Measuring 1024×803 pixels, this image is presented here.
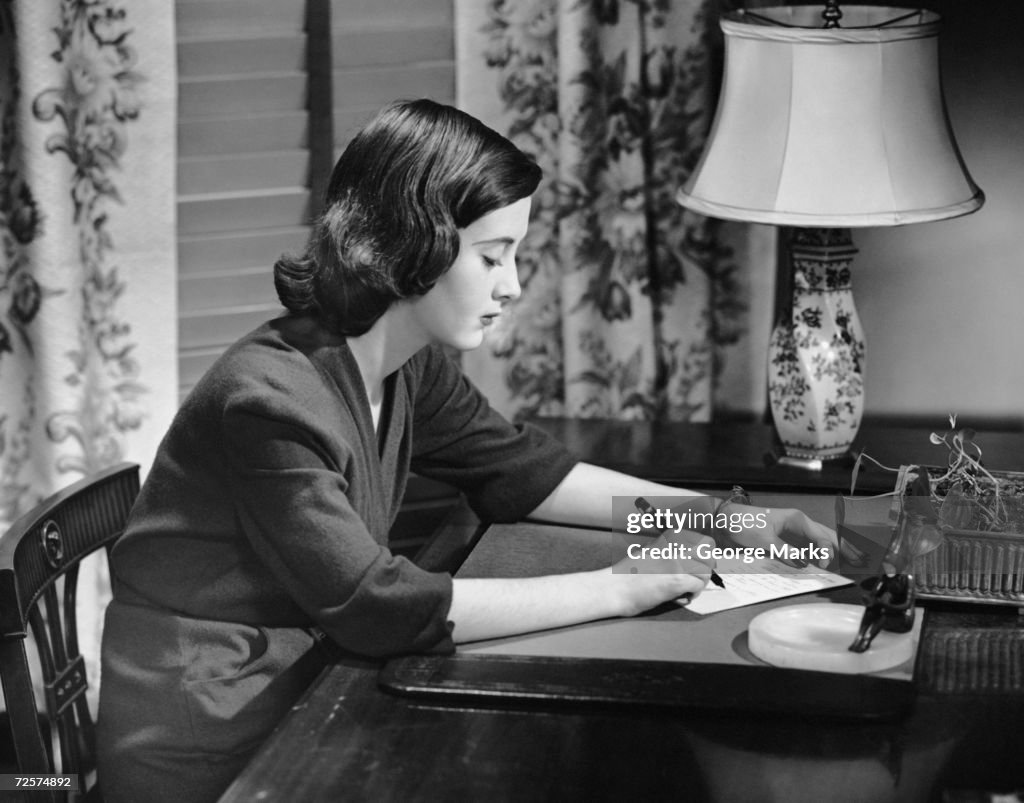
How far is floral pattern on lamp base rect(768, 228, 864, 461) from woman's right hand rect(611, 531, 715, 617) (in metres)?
0.39

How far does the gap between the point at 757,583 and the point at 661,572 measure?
0.10 metres

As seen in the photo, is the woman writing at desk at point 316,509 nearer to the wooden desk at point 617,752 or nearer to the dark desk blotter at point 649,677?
the dark desk blotter at point 649,677

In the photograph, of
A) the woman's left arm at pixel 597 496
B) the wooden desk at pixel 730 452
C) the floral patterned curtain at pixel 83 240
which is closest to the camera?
the woman's left arm at pixel 597 496

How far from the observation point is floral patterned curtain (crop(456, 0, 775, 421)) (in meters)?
2.14

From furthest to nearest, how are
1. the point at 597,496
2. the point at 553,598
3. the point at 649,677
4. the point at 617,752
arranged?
the point at 597,496 < the point at 553,598 < the point at 649,677 < the point at 617,752

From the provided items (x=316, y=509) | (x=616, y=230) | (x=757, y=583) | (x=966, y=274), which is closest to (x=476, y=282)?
(x=316, y=509)

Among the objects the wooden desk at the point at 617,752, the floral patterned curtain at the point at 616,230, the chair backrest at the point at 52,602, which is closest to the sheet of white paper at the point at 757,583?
the wooden desk at the point at 617,752

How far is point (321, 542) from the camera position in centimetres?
124

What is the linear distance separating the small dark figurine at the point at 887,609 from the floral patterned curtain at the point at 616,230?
1032 millimetres

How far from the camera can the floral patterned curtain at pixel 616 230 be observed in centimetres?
214

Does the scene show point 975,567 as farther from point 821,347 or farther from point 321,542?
point 321,542

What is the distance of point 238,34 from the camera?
2.26 metres

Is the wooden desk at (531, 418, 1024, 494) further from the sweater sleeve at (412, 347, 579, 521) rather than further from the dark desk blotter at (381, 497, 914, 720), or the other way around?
the dark desk blotter at (381, 497, 914, 720)

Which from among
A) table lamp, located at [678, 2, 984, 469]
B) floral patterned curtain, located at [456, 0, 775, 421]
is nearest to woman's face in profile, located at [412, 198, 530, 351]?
table lamp, located at [678, 2, 984, 469]
